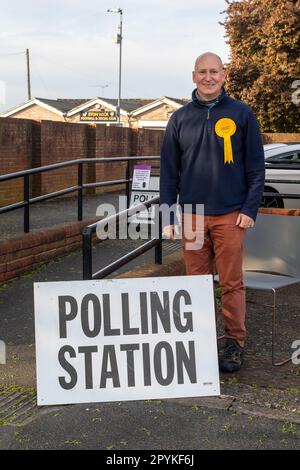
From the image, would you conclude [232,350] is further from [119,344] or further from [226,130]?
[226,130]

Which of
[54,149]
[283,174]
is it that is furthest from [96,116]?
[283,174]

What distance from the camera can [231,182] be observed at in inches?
151

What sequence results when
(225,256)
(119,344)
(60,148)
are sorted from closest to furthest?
(119,344), (225,256), (60,148)

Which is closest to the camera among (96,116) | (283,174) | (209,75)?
(209,75)

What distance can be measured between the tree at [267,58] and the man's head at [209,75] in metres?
27.4

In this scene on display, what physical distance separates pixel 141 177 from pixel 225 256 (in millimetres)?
4780

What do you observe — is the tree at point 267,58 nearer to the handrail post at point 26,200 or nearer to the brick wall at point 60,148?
the brick wall at point 60,148

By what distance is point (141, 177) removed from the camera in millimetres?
8609

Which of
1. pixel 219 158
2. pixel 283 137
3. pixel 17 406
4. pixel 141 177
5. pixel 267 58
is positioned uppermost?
pixel 267 58

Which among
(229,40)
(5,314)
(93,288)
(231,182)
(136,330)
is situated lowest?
(5,314)

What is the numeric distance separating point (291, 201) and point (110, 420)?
6.19m

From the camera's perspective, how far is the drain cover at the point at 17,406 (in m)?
3.36

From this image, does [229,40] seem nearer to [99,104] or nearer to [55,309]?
[99,104]
